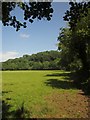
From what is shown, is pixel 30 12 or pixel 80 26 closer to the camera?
pixel 30 12

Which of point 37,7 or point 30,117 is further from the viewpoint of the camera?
point 30,117

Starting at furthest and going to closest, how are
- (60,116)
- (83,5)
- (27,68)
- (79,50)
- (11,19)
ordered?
1. (27,68)
2. (79,50)
3. (60,116)
4. (11,19)
5. (83,5)

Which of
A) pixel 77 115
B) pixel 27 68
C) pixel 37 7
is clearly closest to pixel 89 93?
pixel 77 115

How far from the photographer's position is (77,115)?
16531mm

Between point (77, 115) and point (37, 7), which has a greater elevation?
point (37, 7)

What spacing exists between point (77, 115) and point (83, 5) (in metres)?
6.27

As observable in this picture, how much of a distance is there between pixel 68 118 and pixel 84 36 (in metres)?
26.7

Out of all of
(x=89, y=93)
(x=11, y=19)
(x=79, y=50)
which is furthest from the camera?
(x=79, y=50)

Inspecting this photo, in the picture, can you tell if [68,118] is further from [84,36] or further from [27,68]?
[27,68]

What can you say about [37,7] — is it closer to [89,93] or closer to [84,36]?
[89,93]

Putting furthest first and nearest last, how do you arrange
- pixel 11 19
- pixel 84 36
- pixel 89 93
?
pixel 84 36
pixel 89 93
pixel 11 19

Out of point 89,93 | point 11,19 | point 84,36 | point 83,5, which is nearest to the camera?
point 83,5

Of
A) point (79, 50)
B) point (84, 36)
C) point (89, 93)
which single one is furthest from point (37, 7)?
point (79, 50)

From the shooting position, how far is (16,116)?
1529cm
